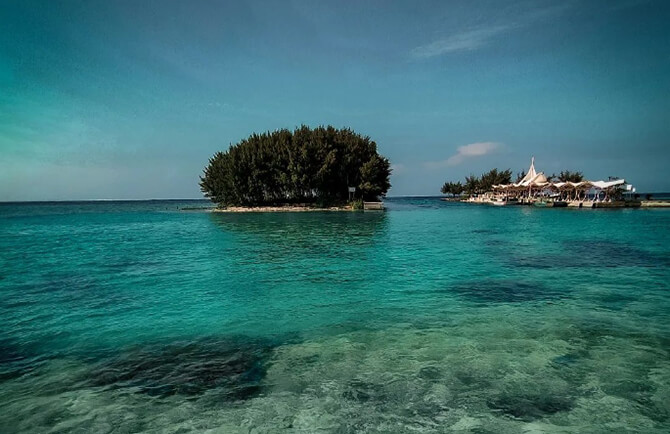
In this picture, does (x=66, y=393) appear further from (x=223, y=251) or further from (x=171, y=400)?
(x=223, y=251)

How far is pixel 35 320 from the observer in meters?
10.6

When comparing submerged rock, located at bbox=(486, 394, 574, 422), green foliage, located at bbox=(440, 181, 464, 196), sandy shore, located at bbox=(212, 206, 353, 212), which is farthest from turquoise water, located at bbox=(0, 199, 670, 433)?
green foliage, located at bbox=(440, 181, 464, 196)

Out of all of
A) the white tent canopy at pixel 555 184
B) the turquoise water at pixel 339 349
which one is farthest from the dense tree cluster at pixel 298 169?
the turquoise water at pixel 339 349

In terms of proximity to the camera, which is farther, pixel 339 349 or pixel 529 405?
pixel 339 349

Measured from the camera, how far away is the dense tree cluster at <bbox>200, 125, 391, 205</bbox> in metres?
73.3

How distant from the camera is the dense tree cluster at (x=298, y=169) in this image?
241ft

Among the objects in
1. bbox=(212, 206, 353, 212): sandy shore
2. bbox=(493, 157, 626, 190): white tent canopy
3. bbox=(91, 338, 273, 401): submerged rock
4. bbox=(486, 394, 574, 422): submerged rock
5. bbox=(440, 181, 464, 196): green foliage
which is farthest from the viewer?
bbox=(440, 181, 464, 196): green foliage

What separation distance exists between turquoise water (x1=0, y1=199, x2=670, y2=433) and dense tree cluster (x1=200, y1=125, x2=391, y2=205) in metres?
56.8

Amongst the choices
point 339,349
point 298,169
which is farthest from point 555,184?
point 339,349

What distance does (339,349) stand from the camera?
27.0 ft

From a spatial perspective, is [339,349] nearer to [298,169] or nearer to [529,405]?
[529,405]

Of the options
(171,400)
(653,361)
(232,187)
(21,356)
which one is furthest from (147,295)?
(232,187)

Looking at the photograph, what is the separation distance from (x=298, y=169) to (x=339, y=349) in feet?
215

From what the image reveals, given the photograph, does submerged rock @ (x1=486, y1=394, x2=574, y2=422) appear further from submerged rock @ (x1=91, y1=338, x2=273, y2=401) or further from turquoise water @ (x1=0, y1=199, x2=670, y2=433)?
submerged rock @ (x1=91, y1=338, x2=273, y2=401)
